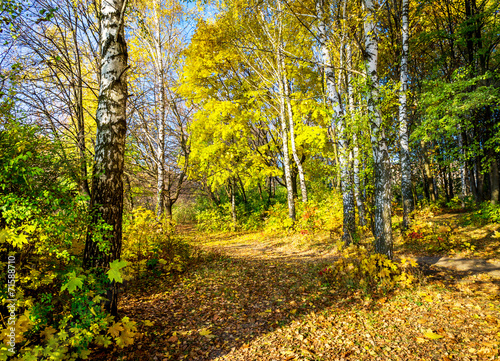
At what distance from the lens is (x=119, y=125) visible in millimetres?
3482

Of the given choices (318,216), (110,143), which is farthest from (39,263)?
(318,216)

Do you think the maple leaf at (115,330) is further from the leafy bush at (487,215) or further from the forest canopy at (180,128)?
the leafy bush at (487,215)

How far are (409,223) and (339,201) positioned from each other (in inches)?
108

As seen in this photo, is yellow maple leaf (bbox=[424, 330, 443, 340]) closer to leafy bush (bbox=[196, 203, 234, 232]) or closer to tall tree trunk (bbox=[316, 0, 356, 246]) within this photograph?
tall tree trunk (bbox=[316, 0, 356, 246])

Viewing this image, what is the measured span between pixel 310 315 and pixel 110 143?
4057 millimetres

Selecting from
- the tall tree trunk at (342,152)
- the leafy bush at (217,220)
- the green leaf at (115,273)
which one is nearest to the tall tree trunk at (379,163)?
the tall tree trunk at (342,152)

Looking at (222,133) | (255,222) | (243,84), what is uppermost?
(243,84)

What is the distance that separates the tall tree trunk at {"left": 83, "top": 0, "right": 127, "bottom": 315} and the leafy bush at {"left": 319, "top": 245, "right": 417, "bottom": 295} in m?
4.19

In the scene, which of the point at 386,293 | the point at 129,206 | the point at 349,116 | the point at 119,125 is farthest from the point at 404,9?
the point at 129,206

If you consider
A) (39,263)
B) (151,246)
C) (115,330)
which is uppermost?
(39,263)

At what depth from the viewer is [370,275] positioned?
191 inches

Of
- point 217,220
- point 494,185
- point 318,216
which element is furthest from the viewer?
point 217,220

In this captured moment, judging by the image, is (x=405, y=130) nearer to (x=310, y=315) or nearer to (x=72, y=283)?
(x=310, y=315)

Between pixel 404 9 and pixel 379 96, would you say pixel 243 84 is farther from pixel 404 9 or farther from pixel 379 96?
pixel 379 96
